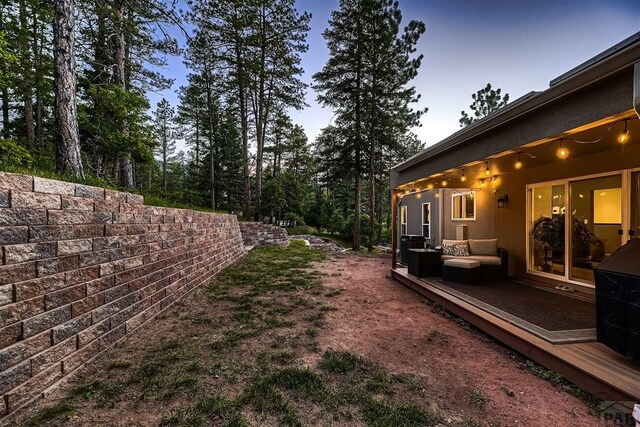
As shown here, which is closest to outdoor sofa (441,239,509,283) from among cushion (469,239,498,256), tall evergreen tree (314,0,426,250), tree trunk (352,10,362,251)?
cushion (469,239,498,256)

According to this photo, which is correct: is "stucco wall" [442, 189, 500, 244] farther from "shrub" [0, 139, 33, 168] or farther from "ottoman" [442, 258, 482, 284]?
"shrub" [0, 139, 33, 168]

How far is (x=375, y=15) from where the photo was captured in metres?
11.1

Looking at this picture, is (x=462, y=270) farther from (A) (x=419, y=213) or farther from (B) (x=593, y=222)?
(A) (x=419, y=213)

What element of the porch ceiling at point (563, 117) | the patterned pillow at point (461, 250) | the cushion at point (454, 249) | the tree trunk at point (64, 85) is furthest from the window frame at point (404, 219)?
the tree trunk at point (64, 85)

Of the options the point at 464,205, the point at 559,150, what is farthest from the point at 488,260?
the point at 464,205

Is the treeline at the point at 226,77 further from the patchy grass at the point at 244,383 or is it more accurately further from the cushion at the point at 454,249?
the cushion at the point at 454,249

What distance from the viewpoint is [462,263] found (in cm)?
520

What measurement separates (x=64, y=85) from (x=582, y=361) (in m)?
7.23

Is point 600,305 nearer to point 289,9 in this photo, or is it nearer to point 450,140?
point 450,140

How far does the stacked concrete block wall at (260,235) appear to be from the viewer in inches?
477

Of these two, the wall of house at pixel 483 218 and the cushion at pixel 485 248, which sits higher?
the wall of house at pixel 483 218

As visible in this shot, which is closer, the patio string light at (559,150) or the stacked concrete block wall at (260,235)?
the patio string light at (559,150)

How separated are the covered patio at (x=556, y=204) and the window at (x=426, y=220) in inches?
106

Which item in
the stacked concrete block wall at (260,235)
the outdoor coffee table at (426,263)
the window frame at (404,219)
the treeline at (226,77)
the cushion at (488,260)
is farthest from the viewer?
the window frame at (404,219)
